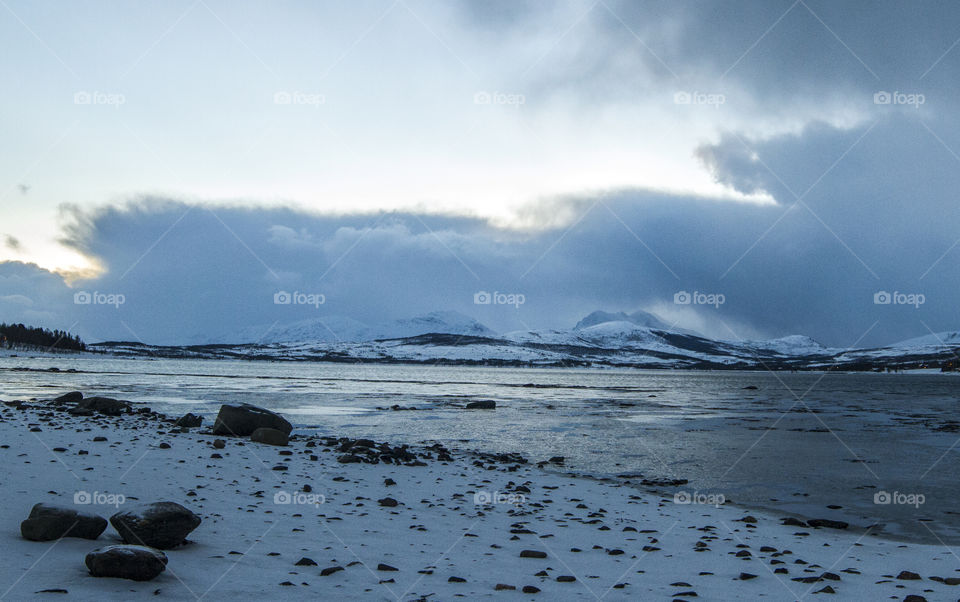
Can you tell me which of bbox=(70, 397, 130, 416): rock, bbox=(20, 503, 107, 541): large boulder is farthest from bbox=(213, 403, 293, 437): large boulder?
bbox=(20, 503, 107, 541): large boulder

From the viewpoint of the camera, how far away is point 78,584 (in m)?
7.30

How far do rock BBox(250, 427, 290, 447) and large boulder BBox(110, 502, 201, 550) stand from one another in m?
14.7

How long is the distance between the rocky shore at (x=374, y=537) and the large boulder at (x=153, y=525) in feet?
0.07

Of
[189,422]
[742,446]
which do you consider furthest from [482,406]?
[189,422]

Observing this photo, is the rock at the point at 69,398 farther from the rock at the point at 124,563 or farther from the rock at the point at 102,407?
the rock at the point at 124,563

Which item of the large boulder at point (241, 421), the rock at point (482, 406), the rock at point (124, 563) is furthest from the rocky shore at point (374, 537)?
the rock at point (482, 406)

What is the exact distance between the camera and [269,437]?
23.9 metres

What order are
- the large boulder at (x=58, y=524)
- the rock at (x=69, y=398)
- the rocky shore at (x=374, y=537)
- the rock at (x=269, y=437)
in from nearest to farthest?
the rocky shore at (x=374, y=537) → the large boulder at (x=58, y=524) → the rock at (x=269, y=437) → the rock at (x=69, y=398)

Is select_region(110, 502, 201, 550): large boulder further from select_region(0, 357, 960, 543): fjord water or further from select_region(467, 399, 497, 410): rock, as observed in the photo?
select_region(467, 399, 497, 410): rock

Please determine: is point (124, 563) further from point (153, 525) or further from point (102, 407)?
point (102, 407)

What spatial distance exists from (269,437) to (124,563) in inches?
660

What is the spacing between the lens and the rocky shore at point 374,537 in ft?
27.8

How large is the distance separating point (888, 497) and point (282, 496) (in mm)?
17674

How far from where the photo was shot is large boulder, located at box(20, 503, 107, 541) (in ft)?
28.6
